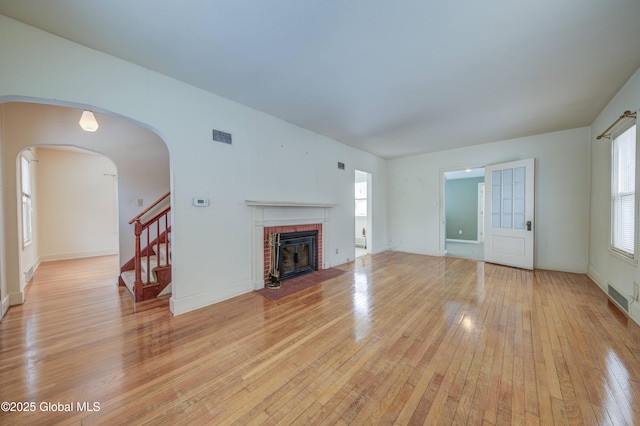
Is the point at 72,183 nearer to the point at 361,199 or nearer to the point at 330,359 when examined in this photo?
the point at 330,359

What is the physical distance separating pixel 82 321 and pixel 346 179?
4727 millimetres

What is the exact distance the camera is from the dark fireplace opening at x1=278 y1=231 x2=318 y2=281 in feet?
13.0

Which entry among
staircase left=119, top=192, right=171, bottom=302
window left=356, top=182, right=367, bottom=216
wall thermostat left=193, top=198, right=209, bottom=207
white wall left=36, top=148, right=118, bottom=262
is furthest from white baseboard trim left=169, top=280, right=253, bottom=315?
white wall left=36, top=148, right=118, bottom=262

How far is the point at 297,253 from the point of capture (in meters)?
4.23

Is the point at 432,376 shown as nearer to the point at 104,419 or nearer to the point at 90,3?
the point at 104,419

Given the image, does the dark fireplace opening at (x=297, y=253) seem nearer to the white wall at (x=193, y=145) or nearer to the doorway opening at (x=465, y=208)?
the white wall at (x=193, y=145)

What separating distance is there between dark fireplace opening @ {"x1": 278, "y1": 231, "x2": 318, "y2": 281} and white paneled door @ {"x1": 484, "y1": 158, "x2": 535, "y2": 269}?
3.91 m

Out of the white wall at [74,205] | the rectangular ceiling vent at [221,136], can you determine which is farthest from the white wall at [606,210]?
the white wall at [74,205]

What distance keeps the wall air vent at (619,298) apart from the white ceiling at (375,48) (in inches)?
103

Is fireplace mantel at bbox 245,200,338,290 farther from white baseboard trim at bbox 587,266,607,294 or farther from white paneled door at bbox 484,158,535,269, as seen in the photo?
white baseboard trim at bbox 587,266,607,294

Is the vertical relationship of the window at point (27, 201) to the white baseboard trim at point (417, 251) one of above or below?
above

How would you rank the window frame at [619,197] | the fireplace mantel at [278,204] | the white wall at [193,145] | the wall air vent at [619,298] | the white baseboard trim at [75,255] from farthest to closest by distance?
the white baseboard trim at [75,255] → the fireplace mantel at [278,204] → the wall air vent at [619,298] → the window frame at [619,197] → the white wall at [193,145]

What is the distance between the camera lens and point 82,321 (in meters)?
2.57

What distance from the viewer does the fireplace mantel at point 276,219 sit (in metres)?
3.51
